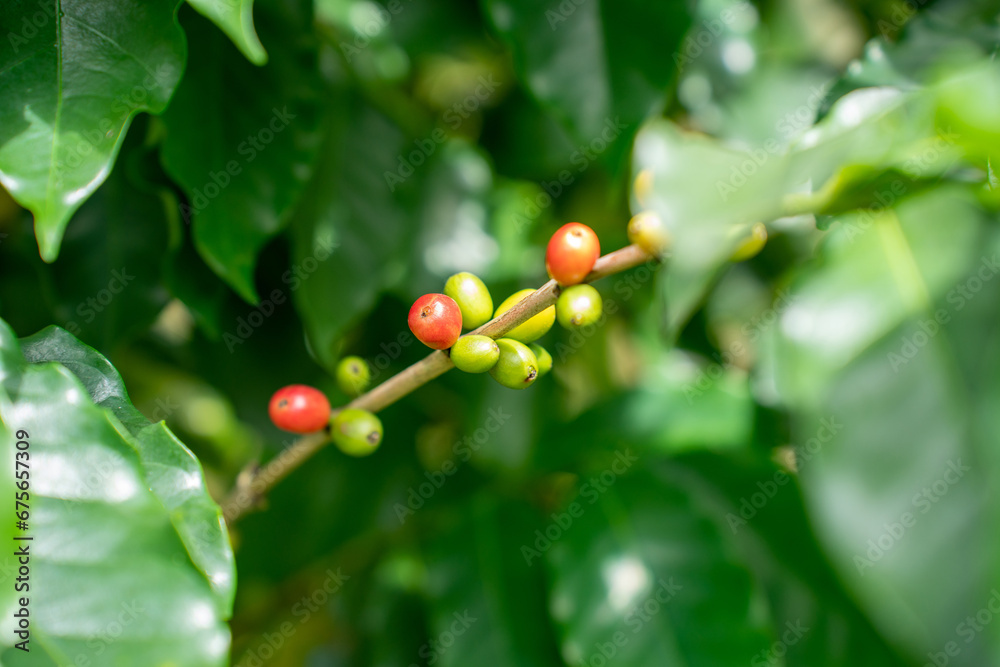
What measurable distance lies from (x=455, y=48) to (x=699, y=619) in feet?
2.72

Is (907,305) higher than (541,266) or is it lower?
higher

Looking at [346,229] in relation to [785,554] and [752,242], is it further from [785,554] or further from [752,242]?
[785,554]

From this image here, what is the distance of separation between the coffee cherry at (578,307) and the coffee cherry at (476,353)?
0.06 meters

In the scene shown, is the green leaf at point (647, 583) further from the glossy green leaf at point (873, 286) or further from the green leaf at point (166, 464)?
the green leaf at point (166, 464)

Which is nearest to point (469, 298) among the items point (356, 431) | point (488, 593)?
point (356, 431)

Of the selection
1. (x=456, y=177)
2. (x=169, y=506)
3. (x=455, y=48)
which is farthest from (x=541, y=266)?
(x=169, y=506)

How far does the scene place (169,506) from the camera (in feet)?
1.47

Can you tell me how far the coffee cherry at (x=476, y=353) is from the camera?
435mm

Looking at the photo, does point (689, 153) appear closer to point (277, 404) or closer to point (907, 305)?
point (907, 305)

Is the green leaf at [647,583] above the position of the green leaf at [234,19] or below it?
below

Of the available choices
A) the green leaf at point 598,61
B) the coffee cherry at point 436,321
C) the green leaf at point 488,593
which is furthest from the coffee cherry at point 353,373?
the green leaf at point 488,593

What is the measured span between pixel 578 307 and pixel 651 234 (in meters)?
0.09

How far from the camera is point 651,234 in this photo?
19.9 inches

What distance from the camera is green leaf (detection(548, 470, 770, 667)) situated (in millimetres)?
783
